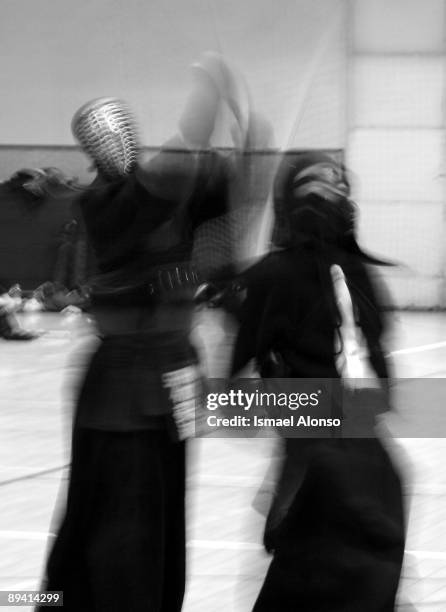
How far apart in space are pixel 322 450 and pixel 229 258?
0.60 metres

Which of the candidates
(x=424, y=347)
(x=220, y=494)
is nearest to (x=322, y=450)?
(x=424, y=347)

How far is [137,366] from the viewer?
7.91ft

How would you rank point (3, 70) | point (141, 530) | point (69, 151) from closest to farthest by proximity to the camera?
point (3, 70)
point (69, 151)
point (141, 530)

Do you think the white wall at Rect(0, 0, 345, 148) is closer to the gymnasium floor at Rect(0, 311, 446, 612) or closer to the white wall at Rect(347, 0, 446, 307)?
the white wall at Rect(347, 0, 446, 307)

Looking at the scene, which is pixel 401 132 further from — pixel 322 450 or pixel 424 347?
pixel 424 347

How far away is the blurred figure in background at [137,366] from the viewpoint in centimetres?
220

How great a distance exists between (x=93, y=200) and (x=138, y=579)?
769 mm

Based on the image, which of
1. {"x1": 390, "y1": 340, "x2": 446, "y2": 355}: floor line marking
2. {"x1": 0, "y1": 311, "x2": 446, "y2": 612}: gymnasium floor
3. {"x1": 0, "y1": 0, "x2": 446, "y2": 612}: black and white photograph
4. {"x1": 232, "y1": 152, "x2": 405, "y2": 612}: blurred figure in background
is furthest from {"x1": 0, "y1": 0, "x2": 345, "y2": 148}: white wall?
{"x1": 390, "y1": 340, "x2": 446, "y2": 355}: floor line marking

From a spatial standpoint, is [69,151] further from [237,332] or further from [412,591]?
[412,591]

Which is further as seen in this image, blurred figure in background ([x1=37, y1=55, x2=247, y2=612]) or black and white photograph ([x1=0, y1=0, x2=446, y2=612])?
Answer: blurred figure in background ([x1=37, y1=55, x2=247, y2=612])

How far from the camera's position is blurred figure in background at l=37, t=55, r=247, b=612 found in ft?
7.21

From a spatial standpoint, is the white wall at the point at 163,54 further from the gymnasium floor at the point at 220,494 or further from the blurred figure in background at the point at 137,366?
the gymnasium floor at the point at 220,494

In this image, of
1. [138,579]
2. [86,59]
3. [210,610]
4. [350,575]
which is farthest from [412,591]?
→ [86,59]

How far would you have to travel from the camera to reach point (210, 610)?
129 inches
